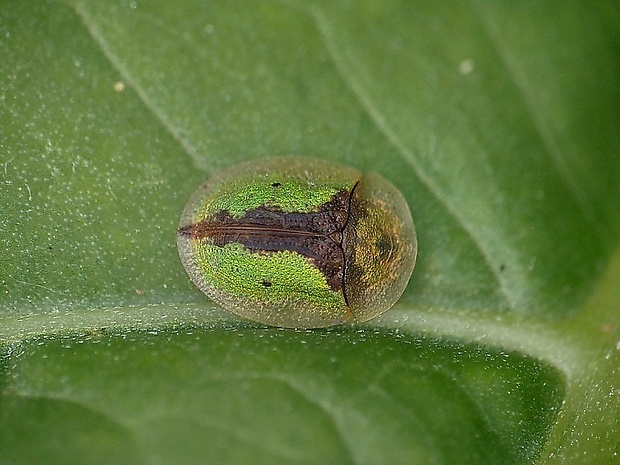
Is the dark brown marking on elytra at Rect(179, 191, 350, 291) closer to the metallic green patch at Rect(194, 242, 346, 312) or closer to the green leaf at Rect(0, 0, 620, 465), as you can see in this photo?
the metallic green patch at Rect(194, 242, 346, 312)

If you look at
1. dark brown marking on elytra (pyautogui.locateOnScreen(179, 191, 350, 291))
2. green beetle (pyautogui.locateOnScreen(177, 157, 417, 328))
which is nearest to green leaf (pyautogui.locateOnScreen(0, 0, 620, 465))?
green beetle (pyautogui.locateOnScreen(177, 157, 417, 328))

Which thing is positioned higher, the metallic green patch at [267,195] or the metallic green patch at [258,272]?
the metallic green patch at [267,195]

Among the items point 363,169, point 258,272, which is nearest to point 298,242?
point 258,272

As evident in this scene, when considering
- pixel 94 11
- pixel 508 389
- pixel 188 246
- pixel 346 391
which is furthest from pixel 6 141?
pixel 508 389

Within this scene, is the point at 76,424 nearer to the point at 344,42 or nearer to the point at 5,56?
the point at 5,56

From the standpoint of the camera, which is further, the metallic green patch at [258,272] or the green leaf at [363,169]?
the metallic green patch at [258,272]

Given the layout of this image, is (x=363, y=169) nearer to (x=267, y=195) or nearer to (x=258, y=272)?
(x=267, y=195)

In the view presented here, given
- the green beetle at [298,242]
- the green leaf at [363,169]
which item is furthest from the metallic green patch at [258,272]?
the green leaf at [363,169]

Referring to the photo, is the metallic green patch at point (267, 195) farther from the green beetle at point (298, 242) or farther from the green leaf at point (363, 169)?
the green leaf at point (363, 169)
